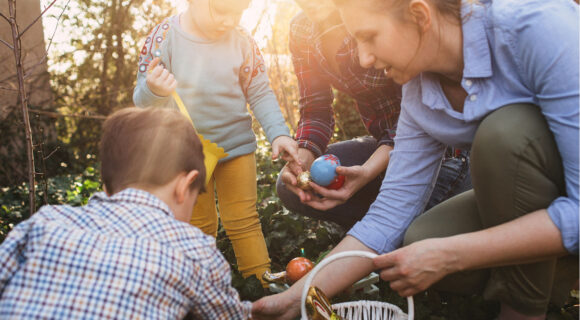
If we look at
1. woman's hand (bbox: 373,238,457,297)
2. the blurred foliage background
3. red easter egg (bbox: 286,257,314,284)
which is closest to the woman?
woman's hand (bbox: 373,238,457,297)

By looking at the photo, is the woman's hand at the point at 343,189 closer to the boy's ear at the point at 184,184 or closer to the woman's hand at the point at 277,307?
the woman's hand at the point at 277,307

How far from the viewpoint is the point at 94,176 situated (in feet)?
15.4

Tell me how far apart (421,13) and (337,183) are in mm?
927

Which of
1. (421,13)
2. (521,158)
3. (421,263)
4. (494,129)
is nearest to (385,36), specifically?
(421,13)

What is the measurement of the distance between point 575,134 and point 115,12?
Answer: 515cm

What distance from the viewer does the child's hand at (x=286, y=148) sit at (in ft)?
7.25

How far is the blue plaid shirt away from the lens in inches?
43.5

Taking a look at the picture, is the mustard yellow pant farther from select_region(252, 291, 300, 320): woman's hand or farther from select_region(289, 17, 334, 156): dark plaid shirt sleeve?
select_region(252, 291, 300, 320): woman's hand

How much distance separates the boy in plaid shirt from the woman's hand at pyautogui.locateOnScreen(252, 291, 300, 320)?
0.15 meters

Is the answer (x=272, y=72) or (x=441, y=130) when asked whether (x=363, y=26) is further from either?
(x=272, y=72)

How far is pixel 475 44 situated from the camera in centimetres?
144

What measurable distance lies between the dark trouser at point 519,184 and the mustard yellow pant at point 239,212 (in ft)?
3.63

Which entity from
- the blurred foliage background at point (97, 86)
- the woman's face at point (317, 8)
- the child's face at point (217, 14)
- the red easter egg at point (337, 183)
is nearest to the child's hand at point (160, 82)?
the child's face at point (217, 14)

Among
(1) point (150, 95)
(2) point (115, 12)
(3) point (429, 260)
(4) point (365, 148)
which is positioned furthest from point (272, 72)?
(3) point (429, 260)
